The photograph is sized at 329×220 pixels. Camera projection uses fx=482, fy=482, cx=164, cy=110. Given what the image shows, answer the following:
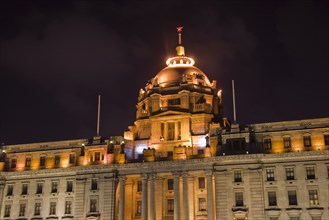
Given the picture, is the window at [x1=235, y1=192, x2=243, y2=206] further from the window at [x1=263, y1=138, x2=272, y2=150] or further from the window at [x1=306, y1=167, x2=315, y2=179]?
the window at [x1=306, y1=167, x2=315, y2=179]

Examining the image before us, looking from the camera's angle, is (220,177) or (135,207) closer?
(220,177)

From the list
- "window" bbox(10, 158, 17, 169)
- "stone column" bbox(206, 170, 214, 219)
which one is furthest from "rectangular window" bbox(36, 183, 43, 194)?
"stone column" bbox(206, 170, 214, 219)

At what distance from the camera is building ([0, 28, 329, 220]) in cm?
8025

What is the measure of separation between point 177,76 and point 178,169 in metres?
25.7

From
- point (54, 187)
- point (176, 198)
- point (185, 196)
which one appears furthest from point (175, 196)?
point (54, 187)

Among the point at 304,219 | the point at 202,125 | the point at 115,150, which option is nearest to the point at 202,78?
the point at 202,125

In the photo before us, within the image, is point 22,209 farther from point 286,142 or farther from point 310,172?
point 310,172

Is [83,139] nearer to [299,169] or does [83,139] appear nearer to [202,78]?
[202,78]

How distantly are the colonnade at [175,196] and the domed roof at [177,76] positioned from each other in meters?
24.0

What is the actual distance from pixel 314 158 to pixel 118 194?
3575 centimetres

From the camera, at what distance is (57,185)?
92.5 metres

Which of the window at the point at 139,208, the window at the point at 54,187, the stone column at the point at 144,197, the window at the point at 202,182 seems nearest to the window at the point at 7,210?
the window at the point at 54,187

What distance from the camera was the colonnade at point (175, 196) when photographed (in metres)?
82.8

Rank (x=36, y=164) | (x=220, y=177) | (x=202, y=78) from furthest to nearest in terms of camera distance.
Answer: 1. (x=202, y=78)
2. (x=36, y=164)
3. (x=220, y=177)
